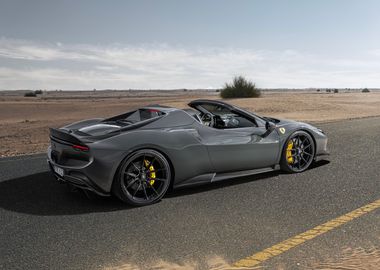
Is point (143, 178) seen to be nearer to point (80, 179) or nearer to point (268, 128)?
point (80, 179)

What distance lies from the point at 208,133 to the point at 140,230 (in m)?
1.78

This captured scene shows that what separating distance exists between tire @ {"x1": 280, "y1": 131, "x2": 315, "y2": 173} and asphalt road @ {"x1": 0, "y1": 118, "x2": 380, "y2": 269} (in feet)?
0.48

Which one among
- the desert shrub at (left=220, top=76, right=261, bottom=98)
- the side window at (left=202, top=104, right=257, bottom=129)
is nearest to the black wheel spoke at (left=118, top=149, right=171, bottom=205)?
the side window at (left=202, top=104, right=257, bottom=129)

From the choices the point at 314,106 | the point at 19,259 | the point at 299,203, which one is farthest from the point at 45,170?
the point at 314,106

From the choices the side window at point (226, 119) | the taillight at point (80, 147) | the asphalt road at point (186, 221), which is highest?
the side window at point (226, 119)

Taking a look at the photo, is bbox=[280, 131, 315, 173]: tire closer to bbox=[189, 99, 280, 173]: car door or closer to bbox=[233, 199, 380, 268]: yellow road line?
bbox=[189, 99, 280, 173]: car door

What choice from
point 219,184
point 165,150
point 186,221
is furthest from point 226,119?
point 186,221

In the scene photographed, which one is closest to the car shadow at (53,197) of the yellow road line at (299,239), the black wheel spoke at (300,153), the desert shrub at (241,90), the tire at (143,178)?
the tire at (143,178)

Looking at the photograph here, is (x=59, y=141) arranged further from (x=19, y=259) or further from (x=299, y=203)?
(x=299, y=203)

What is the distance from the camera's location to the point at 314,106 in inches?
1027

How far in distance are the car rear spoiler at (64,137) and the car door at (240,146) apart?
5.16 ft

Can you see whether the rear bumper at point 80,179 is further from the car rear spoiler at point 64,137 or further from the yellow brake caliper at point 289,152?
the yellow brake caliper at point 289,152

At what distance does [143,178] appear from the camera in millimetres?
4836

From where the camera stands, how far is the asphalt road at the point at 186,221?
11.3ft
